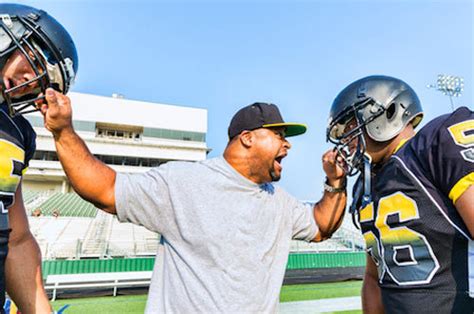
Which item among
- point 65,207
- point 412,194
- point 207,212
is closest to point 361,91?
point 412,194

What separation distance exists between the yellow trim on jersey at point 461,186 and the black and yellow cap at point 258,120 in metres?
0.86

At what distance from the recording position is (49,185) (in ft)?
120

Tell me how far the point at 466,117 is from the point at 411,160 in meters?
0.32

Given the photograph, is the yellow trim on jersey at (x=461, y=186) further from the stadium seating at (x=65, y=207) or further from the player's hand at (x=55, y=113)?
the stadium seating at (x=65, y=207)

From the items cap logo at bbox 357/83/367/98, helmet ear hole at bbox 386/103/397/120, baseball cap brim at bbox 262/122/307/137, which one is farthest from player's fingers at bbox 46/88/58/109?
helmet ear hole at bbox 386/103/397/120

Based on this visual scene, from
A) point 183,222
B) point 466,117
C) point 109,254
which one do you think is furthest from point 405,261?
point 109,254

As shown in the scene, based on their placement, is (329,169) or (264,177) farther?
(329,169)

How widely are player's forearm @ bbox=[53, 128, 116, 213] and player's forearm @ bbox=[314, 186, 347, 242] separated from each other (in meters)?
1.34

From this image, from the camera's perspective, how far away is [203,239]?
68.2 inches

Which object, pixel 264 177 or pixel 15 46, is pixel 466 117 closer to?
pixel 264 177

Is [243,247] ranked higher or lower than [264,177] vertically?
lower

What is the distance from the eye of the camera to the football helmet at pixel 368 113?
220 centimetres

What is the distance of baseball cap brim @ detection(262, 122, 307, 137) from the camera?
2055 millimetres

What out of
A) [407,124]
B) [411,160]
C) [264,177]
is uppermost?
[407,124]
